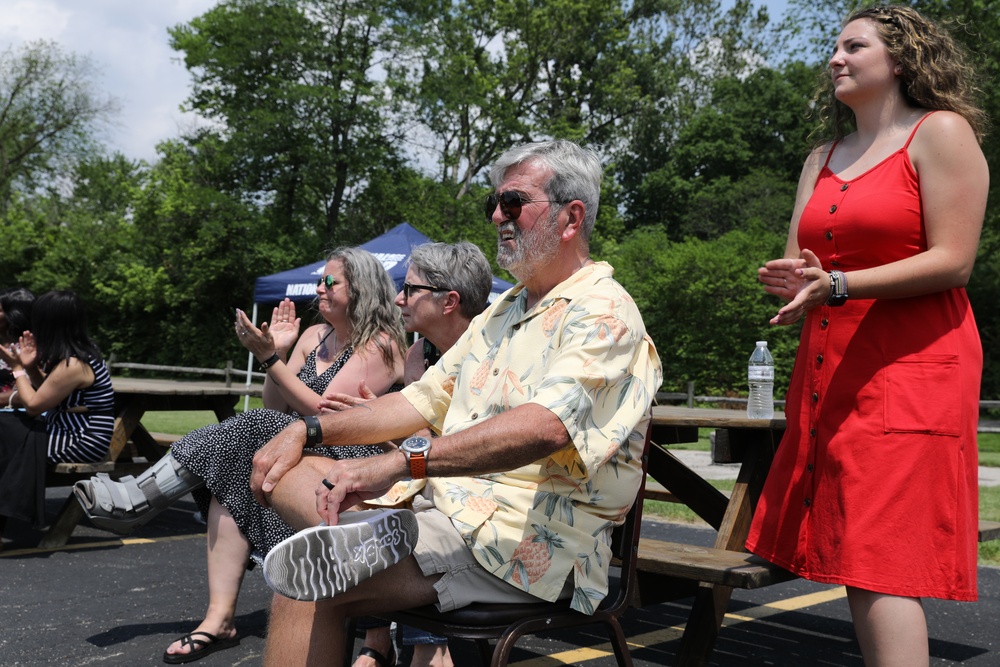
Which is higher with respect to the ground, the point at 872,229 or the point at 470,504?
the point at 872,229

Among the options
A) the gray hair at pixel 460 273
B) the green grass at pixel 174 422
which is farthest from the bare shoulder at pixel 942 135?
the green grass at pixel 174 422

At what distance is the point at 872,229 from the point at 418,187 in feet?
93.5

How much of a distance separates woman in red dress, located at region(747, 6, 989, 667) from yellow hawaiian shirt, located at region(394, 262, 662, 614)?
1.38 feet

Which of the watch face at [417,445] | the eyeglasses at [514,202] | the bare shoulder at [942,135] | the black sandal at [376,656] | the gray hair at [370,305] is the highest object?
the bare shoulder at [942,135]

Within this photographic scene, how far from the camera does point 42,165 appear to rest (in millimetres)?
40875

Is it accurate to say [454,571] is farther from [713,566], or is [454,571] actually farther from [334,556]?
[713,566]

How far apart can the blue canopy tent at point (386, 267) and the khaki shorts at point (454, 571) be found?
10310 mm

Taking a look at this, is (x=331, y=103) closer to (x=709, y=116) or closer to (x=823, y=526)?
(x=709, y=116)

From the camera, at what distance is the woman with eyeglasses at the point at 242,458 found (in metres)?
3.70

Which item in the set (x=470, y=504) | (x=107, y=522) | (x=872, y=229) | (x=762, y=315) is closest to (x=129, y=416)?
(x=107, y=522)

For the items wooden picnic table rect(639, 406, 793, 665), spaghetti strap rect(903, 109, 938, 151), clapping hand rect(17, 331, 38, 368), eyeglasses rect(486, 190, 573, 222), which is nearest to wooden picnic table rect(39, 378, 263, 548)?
clapping hand rect(17, 331, 38, 368)

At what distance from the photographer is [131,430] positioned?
636cm

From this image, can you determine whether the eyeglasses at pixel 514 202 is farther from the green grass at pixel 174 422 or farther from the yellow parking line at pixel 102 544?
the green grass at pixel 174 422

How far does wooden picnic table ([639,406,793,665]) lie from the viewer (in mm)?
2939
